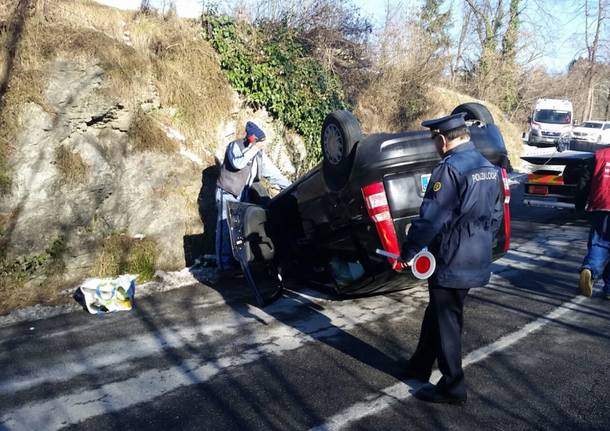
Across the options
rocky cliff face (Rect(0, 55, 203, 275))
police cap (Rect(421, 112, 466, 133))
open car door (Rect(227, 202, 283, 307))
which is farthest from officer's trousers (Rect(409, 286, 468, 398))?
rocky cliff face (Rect(0, 55, 203, 275))

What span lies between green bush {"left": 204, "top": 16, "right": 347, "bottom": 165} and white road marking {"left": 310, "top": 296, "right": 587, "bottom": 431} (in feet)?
23.0

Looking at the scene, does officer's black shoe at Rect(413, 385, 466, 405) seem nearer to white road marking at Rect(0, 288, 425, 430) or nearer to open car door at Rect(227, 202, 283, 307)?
white road marking at Rect(0, 288, 425, 430)

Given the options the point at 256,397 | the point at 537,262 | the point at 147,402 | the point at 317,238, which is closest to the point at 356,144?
the point at 317,238

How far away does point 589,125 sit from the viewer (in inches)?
1320

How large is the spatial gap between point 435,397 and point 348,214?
195 cm

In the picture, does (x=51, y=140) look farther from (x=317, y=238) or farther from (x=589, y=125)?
(x=589, y=125)

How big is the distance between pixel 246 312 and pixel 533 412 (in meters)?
3.02

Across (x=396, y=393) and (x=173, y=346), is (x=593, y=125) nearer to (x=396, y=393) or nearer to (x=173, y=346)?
(x=396, y=393)

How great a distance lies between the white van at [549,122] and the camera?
2784 cm

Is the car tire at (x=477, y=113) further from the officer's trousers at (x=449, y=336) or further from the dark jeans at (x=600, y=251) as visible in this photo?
the officer's trousers at (x=449, y=336)

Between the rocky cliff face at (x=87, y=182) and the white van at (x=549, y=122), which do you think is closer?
the rocky cliff face at (x=87, y=182)

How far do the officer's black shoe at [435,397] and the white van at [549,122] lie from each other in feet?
87.7

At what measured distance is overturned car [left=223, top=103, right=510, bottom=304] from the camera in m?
4.87

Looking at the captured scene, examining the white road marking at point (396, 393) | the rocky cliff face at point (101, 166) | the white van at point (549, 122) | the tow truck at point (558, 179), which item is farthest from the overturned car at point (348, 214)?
the white van at point (549, 122)
